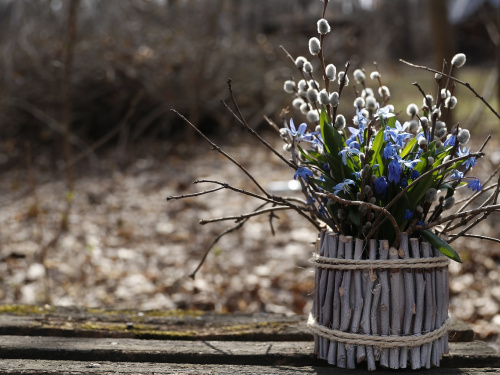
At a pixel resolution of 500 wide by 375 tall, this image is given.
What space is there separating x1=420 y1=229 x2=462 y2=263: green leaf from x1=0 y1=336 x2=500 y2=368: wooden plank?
0.39m

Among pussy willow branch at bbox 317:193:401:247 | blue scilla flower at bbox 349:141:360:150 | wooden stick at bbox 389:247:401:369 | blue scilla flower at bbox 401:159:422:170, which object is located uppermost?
blue scilla flower at bbox 349:141:360:150

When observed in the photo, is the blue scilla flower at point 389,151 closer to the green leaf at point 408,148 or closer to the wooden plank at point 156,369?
the green leaf at point 408,148

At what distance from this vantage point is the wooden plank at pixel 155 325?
185 cm

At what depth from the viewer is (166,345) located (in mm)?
1723

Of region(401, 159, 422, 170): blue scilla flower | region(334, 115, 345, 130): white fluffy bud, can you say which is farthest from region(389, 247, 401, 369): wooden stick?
region(334, 115, 345, 130): white fluffy bud

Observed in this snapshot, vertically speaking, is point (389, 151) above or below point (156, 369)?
above

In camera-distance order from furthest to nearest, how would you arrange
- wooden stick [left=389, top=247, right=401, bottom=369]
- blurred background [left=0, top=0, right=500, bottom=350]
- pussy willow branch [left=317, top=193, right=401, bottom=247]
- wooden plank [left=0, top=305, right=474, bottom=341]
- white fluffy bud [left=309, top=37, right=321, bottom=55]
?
blurred background [left=0, top=0, right=500, bottom=350]
wooden plank [left=0, top=305, right=474, bottom=341]
white fluffy bud [left=309, top=37, right=321, bottom=55]
wooden stick [left=389, top=247, right=401, bottom=369]
pussy willow branch [left=317, top=193, right=401, bottom=247]

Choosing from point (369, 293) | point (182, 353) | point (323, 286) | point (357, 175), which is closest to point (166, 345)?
point (182, 353)

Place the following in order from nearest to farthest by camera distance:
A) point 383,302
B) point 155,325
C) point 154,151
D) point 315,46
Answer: point 383,302
point 315,46
point 155,325
point 154,151

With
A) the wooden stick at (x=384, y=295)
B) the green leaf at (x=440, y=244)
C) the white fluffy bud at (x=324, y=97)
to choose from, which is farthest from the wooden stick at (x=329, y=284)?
the white fluffy bud at (x=324, y=97)

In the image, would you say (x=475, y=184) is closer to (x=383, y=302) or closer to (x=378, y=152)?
(x=378, y=152)

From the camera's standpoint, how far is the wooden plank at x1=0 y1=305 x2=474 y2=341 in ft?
6.07

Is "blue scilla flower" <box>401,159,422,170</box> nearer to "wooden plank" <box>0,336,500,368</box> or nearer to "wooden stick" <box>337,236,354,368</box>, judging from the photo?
"wooden stick" <box>337,236,354,368</box>

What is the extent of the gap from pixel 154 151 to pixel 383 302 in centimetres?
668
